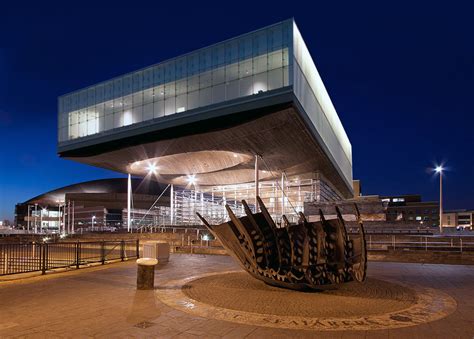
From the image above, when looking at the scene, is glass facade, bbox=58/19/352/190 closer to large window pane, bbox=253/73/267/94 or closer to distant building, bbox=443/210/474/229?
large window pane, bbox=253/73/267/94

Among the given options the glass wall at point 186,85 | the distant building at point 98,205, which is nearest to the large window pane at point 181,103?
the glass wall at point 186,85

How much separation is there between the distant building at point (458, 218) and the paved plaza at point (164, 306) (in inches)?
5506

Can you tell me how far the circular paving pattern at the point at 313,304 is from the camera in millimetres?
8297

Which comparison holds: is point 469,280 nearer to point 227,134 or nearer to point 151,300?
point 151,300

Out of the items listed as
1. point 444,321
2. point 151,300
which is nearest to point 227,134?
point 151,300

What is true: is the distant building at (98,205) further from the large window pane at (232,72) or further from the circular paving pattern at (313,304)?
the circular paving pattern at (313,304)

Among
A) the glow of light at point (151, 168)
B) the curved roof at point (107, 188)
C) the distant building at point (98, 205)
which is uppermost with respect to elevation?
the glow of light at point (151, 168)

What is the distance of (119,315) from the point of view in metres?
8.76

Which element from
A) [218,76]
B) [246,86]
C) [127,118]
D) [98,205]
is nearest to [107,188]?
[98,205]

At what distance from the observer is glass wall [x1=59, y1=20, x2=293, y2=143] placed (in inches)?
1314

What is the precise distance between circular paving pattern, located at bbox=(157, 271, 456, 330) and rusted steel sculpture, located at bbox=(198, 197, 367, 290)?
0.49 meters

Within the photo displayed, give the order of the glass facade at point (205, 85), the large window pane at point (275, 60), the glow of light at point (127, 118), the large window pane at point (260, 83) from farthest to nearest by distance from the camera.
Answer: the glow of light at point (127, 118) → the large window pane at point (260, 83) → the glass facade at point (205, 85) → the large window pane at point (275, 60)

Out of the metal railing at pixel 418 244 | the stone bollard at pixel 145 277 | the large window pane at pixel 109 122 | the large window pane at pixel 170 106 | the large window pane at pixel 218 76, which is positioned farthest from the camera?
the large window pane at pixel 109 122

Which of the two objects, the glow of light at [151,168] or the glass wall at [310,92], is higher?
the glass wall at [310,92]
